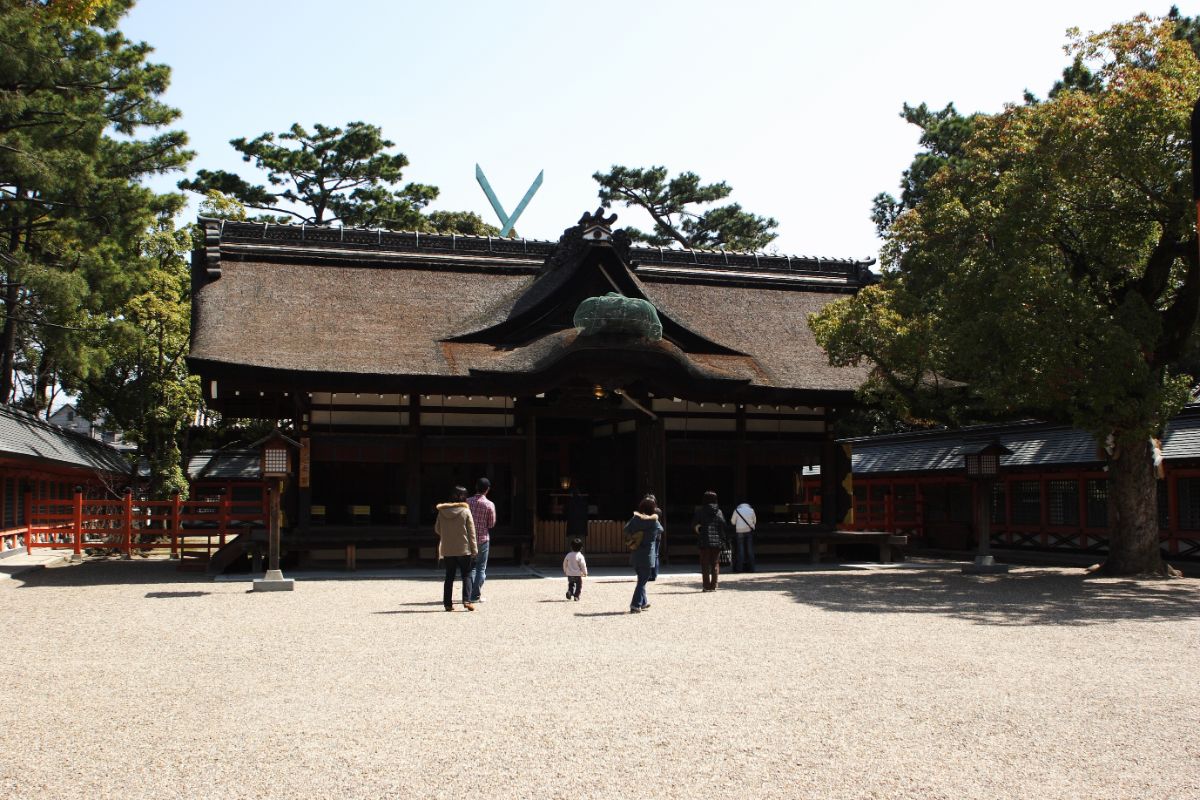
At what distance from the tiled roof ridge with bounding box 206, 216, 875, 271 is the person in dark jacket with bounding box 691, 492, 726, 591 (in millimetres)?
10213

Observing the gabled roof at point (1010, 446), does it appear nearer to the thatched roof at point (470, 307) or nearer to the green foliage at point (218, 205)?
the thatched roof at point (470, 307)

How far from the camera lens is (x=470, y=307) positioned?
21703 millimetres

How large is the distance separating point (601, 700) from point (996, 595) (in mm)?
8960

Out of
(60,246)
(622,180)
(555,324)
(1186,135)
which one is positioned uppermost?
(622,180)

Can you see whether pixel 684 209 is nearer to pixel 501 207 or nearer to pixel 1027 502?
pixel 501 207

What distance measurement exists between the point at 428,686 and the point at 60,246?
27910 mm

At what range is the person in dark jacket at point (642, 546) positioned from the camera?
1276 cm

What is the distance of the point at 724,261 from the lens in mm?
25594

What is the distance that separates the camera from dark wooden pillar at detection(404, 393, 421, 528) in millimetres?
19047

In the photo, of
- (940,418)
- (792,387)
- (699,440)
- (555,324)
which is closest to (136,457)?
(555,324)

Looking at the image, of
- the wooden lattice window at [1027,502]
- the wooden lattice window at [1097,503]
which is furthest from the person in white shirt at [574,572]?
the wooden lattice window at [1027,502]

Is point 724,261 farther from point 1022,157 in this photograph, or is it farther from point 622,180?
point 622,180

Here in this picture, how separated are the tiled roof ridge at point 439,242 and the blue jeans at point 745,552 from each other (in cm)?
803

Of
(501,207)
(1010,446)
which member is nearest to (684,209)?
(501,207)
